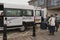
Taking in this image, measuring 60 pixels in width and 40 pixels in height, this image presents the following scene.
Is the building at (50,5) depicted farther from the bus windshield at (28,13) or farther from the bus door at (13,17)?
the bus door at (13,17)

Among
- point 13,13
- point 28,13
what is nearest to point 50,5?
point 28,13

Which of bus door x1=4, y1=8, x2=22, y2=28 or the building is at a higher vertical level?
the building

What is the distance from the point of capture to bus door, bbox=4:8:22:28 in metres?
16.0

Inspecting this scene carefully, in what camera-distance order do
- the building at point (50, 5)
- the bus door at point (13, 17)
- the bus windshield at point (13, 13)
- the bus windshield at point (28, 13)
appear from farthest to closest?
the building at point (50, 5) → the bus windshield at point (28, 13) → the bus windshield at point (13, 13) → the bus door at point (13, 17)

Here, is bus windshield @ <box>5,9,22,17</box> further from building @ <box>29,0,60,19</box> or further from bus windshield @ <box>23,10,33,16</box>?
building @ <box>29,0,60,19</box>

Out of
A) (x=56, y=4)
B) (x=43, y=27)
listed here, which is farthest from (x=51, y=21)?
(x=56, y=4)

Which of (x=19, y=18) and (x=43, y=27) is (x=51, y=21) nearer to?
(x=19, y=18)

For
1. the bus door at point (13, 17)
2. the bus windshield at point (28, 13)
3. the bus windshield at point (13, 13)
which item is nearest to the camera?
the bus door at point (13, 17)

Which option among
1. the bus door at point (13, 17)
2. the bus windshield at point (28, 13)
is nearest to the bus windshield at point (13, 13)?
the bus door at point (13, 17)

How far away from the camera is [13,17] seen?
53.9 feet

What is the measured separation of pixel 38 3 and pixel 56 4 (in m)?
9.80

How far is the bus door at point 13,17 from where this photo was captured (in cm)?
→ 1605

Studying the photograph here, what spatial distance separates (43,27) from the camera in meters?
19.5

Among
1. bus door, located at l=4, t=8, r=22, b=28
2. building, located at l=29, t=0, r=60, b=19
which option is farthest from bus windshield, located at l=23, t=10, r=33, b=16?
building, located at l=29, t=0, r=60, b=19
